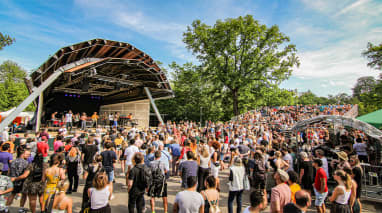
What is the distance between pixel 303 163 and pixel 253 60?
21658mm

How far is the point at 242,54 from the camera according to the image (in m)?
25.2

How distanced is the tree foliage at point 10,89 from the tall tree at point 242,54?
102 feet

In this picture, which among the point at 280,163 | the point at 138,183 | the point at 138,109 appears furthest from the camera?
the point at 138,109

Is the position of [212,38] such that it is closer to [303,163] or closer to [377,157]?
[377,157]

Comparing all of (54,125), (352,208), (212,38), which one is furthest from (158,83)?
(352,208)

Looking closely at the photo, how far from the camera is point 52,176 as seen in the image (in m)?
3.98

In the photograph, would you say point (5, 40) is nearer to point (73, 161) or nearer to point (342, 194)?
point (73, 161)

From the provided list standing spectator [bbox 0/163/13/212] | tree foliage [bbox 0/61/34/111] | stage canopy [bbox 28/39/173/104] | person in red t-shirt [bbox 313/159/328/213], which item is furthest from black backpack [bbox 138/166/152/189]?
tree foliage [bbox 0/61/34/111]

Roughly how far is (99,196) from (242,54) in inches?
990

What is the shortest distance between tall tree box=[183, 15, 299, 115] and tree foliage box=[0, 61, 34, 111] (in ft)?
102

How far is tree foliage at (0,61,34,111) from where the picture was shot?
3716 cm

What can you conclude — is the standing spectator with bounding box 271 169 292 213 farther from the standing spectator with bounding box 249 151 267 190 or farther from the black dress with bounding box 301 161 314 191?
the black dress with bounding box 301 161 314 191

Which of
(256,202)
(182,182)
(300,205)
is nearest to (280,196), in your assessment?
(300,205)

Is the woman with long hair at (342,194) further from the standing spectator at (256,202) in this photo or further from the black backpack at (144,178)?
the black backpack at (144,178)
